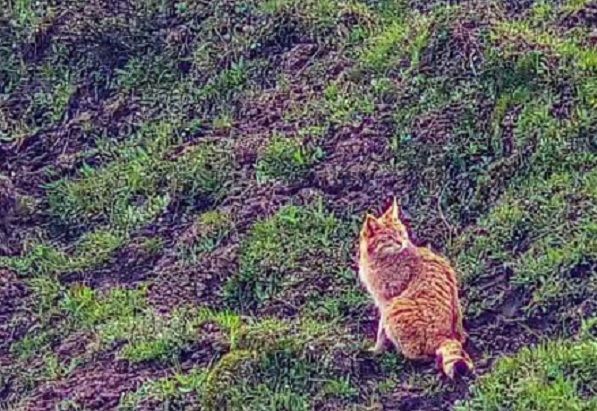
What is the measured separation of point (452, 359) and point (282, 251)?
1.92m

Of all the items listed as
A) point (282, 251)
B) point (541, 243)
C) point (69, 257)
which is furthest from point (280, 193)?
point (541, 243)

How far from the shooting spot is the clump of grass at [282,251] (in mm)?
9164

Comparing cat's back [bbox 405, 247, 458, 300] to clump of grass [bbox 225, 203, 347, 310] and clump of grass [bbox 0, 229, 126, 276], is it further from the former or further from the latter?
clump of grass [bbox 0, 229, 126, 276]

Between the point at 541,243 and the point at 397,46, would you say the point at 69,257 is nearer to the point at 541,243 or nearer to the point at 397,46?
the point at 397,46

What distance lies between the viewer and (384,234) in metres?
8.48

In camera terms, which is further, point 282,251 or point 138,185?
point 138,185

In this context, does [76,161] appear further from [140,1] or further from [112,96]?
[140,1]

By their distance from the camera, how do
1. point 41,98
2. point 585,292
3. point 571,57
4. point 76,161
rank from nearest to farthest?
point 585,292, point 571,57, point 76,161, point 41,98

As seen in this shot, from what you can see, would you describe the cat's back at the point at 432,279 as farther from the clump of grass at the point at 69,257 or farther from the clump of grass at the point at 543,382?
the clump of grass at the point at 69,257

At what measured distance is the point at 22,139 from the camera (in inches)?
447

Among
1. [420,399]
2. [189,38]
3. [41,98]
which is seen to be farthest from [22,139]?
[420,399]

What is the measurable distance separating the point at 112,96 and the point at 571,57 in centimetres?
338

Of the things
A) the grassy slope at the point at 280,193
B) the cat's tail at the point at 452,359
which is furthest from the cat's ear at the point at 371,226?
the cat's tail at the point at 452,359

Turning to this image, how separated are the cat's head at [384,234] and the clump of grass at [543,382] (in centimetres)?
104
